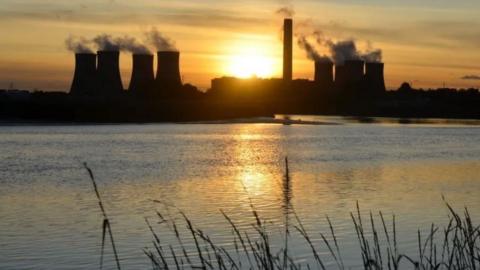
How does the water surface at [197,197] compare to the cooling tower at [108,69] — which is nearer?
the water surface at [197,197]

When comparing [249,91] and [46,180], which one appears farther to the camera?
[249,91]

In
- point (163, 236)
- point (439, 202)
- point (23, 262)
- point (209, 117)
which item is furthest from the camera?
point (209, 117)

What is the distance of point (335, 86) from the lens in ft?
541

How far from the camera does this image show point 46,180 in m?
25.4

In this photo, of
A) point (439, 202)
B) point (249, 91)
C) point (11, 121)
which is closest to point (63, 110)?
point (11, 121)

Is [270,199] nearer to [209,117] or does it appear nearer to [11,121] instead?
[11,121]

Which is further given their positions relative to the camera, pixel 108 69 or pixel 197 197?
pixel 108 69

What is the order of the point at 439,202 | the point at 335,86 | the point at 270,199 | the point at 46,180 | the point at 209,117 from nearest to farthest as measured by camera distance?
the point at 439,202
the point at 270,199
the point at 46,180
the point at 209,117
the point at 335,86

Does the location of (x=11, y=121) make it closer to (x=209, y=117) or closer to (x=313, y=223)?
(x=209, y=117)

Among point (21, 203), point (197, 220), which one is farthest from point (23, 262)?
point (21, 203)

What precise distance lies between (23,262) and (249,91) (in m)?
168

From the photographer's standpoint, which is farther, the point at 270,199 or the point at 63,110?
the point at 63,110

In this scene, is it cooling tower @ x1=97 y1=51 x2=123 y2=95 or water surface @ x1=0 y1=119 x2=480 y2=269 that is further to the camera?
cooling tower @ x1=97 y1=51 x2=123 y2=95

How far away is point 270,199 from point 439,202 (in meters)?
4.10
